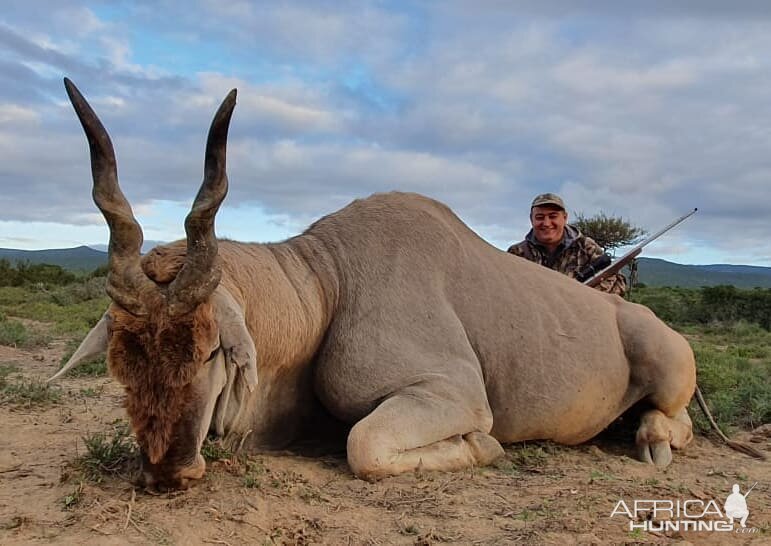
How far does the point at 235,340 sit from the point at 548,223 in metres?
5.37

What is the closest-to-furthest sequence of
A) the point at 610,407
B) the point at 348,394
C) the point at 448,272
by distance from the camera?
the point at 348,394
the point at 448,272
the point at 610,407

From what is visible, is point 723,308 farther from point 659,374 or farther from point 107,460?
point 107,460

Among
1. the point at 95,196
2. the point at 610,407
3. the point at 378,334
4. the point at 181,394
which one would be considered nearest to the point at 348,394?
the point at 378,334

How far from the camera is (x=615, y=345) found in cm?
614

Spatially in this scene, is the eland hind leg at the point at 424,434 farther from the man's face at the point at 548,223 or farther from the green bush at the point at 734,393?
the man's face at the point at 548,223

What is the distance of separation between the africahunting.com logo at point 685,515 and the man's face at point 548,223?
5047 mm

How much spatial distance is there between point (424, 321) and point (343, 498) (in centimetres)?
153

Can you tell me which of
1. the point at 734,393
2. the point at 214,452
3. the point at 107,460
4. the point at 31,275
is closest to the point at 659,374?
the point at 734,393

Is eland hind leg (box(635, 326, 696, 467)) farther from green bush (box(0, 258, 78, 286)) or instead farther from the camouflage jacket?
green bush (box(0, 258, 78, 286))

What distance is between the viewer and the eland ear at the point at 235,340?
3.98m

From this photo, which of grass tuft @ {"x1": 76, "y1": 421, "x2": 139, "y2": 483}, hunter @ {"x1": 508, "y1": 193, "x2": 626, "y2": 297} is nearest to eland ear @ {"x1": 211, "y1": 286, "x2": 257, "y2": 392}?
grass tuft @ {"x1": 76, "y1": 421, "x2": 139, "y2": 483}

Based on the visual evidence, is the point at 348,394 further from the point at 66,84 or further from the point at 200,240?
the point at 66,84

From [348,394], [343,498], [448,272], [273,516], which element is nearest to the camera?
[273,516]

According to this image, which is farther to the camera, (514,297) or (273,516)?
(514,297)
